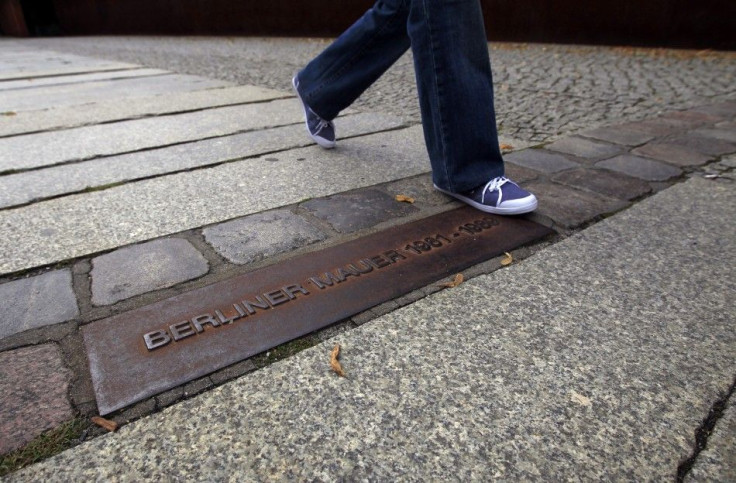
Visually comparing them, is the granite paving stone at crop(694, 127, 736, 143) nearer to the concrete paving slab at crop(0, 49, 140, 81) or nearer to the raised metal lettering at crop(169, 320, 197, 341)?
the raised metal lettering at crop(169, 320, 197, 341)

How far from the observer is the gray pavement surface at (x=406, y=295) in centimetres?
96

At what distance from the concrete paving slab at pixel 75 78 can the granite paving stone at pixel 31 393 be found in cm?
449

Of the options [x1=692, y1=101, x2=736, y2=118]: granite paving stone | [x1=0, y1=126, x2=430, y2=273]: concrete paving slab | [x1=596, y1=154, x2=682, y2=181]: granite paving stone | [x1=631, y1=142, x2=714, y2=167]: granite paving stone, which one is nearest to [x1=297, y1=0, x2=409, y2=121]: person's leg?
[x1=0, y1=126, x2=430, y2=273]: concrete paving slab

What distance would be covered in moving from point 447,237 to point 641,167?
1167 millimetres

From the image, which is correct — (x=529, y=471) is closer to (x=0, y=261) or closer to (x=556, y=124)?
(x=0, y=261)

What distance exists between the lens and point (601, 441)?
95 centimetres

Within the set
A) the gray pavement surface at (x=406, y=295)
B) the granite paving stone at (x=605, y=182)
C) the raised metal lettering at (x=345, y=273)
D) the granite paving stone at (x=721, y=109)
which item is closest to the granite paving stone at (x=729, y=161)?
the gray pavement surface at (x=406, y=295)

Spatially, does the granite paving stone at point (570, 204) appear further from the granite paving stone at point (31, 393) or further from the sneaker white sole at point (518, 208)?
the granite paving stone at point (31, 393)

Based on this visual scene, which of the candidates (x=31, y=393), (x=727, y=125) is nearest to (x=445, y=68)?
(x=31, y=393)

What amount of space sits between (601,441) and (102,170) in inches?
88.7

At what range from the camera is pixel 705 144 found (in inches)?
103

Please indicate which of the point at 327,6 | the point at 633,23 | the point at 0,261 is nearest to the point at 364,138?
the point at 0,261

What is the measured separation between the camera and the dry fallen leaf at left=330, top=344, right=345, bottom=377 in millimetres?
1113

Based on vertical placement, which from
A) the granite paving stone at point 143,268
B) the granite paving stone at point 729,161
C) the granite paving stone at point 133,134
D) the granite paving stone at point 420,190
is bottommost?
the granite paving stone at point 729,161
